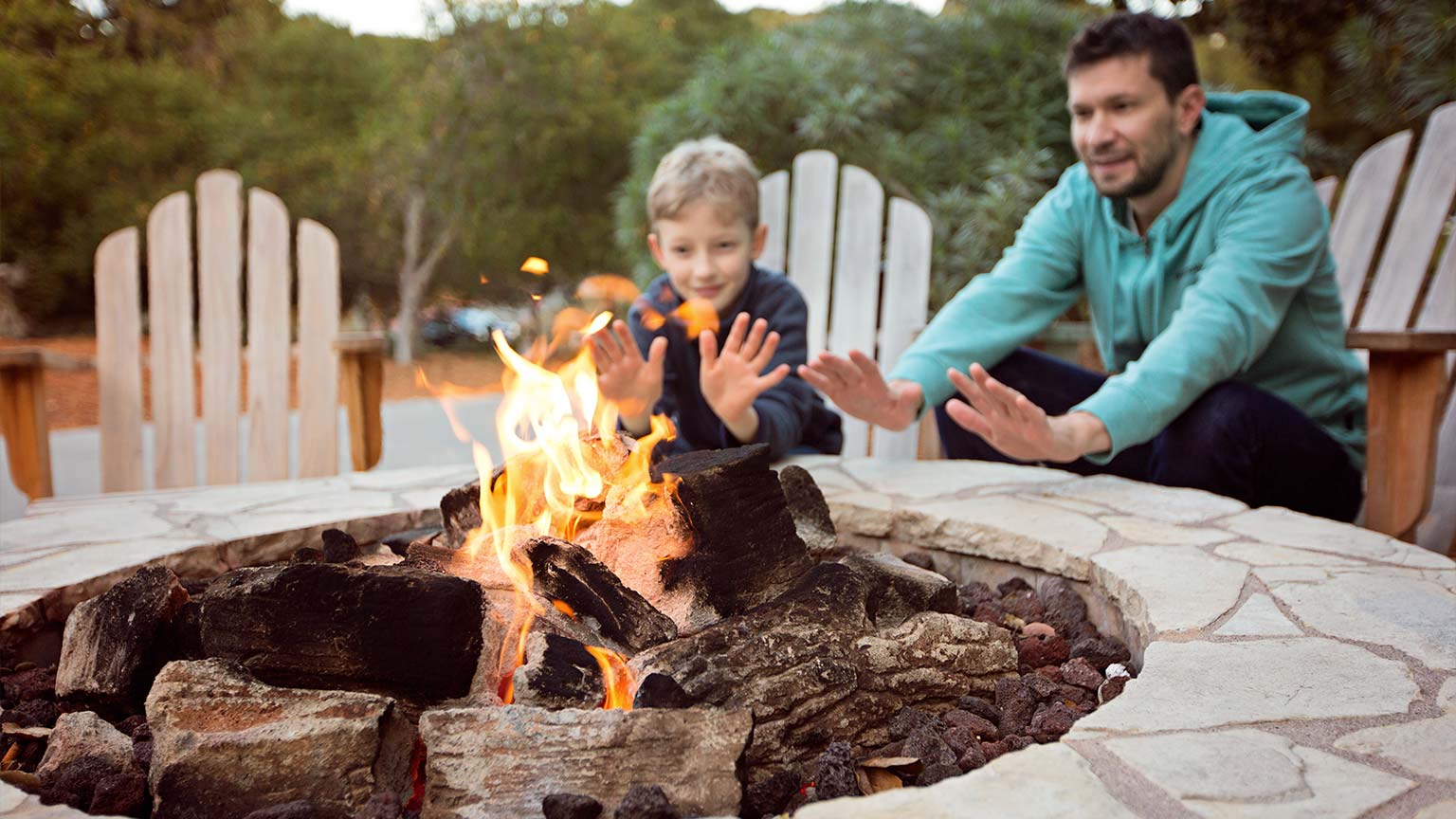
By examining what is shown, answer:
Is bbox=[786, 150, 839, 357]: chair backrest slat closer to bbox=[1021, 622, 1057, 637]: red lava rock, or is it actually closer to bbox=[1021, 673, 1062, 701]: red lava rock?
bbox=[1021, 622, 1057, 637]: red lava rock

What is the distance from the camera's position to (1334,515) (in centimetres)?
317

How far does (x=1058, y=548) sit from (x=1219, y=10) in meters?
7.72

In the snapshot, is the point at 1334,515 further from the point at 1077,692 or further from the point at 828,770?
the point at 828,770

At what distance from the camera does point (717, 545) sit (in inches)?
67.2

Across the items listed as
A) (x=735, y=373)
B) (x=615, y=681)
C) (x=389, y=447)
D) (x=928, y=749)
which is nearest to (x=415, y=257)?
(x=389, y=447)

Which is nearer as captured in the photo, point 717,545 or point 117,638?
point 117,638

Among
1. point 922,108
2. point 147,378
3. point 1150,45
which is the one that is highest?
point 922,108

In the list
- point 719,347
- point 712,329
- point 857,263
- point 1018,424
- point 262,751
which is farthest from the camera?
point 857,263

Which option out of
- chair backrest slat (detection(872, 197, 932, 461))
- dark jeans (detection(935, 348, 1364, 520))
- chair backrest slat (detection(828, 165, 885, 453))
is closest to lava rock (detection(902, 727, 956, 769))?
dark jeans (detection(935, 348, 1364, 520))

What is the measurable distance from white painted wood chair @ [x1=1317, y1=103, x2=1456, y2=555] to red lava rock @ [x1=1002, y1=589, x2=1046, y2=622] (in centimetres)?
134

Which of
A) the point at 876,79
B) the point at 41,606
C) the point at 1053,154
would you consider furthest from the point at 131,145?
the point at 41,606

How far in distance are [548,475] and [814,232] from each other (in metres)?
2.68

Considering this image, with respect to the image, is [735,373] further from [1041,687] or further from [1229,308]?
[1229,308]

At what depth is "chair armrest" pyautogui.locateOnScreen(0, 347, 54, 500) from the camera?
3.20 meters
